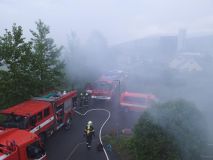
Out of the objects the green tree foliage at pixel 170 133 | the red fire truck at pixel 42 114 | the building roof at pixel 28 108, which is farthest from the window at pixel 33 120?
the green tree foliage at pixel 170 133

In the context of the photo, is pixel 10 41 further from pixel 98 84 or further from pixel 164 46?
pixel 164 46

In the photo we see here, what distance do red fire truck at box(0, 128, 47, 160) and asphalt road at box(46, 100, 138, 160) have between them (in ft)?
7.46

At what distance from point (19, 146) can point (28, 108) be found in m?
3.72

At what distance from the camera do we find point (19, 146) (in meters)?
8.38

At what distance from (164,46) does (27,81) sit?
13.3m

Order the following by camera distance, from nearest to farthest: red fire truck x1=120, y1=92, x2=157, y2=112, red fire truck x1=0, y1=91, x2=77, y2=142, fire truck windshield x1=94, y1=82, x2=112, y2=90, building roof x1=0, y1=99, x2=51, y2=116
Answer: red fire truck x1=0, y1=91, x2=77, y2=142 < building roof x1=0, y1=99, x2=51, y2=116 < red fire truck x1=120, y1=92, x2=157, y2=112 < fire truck windshield x1=94, y1=82, x2=112, y2=90

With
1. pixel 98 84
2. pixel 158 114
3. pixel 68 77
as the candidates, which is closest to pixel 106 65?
pixel 68 77

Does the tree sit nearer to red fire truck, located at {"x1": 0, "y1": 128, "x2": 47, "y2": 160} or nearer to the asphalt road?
the asphalt road

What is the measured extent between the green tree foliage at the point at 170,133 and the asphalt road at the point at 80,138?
214 cm

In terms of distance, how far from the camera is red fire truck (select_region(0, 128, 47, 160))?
803 centimetres

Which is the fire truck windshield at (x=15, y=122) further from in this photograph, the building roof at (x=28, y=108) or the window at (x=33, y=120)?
the window at (x=33, y=120)

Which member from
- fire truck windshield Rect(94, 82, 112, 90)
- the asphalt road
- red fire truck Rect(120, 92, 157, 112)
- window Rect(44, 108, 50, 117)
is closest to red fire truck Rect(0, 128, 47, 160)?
the asphalt road

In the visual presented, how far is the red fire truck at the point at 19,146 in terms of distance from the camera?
803 cm

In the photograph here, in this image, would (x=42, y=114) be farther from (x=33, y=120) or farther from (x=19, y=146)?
(x=19, y=146)
